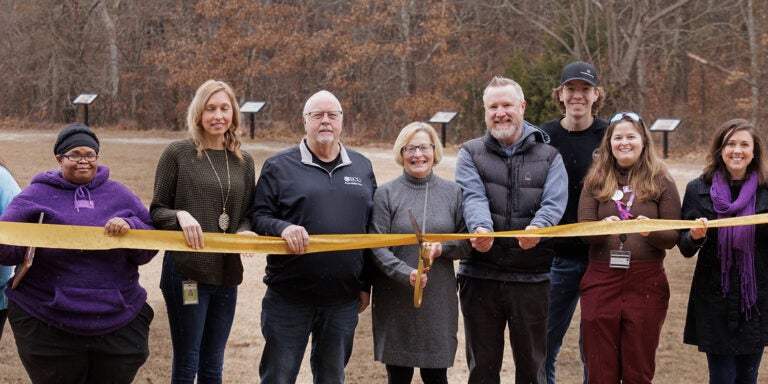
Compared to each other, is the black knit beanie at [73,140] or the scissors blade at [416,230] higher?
the black knit beanie at [73,140]

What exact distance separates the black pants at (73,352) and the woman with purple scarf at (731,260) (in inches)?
118

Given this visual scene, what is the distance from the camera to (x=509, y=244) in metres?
4.79

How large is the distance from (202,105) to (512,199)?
5.73 ft

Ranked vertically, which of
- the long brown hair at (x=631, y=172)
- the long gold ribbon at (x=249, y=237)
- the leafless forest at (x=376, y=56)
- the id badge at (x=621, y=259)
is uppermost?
the leafless forest at (x=376, y=56)

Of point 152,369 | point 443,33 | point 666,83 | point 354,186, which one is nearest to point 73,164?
point 354,186

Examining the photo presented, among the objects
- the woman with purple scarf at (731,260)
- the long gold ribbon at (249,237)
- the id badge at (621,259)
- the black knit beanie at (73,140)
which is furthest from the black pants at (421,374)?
the black knit beanie at (73,140)

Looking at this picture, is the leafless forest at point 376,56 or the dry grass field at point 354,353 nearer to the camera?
the dry grass field at point 354,353

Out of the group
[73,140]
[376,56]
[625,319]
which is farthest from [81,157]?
[376,56]

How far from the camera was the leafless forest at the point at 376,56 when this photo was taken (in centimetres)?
2408

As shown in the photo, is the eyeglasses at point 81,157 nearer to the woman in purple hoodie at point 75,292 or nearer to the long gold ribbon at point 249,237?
the woman in purple hoodie at point 75,292

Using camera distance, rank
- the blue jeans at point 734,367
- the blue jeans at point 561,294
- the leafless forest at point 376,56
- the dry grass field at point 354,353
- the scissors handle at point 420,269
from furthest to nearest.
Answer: the leafless forest at point 376,56 < the dry grass field at point 354,353 < the blue jeans at point 561,294 < the blue jeans at point 734,367 < the scissors handle at point 420,269

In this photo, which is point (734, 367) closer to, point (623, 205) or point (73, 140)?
point (623, 205)

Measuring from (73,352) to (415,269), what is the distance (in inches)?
68.9

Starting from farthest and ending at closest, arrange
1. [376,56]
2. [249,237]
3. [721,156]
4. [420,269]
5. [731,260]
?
[376,56] < [721,156] < [731,260] < [249,237] < [420,269]
